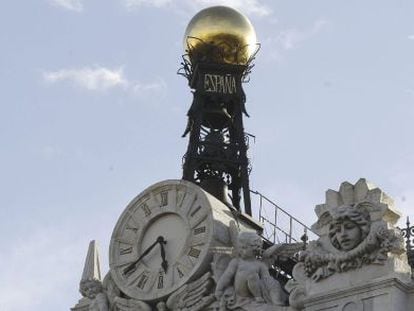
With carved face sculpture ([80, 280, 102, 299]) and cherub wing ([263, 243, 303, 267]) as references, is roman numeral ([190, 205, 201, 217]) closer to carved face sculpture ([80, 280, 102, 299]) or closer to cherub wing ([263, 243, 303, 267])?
cherub wing ([263, 243, 303, 267])

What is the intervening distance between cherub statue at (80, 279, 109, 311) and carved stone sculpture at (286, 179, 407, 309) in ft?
14.5

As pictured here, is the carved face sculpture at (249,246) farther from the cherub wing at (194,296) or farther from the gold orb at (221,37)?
the gold orb at (221,37)

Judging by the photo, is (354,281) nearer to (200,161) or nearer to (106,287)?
(106,287)

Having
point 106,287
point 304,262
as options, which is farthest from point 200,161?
point 304,262

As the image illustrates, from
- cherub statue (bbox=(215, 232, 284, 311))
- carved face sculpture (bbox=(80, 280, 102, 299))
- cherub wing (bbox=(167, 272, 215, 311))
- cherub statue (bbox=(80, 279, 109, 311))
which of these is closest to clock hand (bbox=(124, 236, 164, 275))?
cherub statue (bbox=(80, 279, 109, 311))

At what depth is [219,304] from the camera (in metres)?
28.4

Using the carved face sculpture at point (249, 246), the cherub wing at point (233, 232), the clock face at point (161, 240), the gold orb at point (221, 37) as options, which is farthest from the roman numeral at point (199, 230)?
the gold orb at point (221, 37)

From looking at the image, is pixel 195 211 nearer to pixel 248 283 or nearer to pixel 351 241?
pixel 248 283

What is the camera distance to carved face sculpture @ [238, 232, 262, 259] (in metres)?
28.4

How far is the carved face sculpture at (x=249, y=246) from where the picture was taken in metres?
28.4

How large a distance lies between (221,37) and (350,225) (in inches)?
372

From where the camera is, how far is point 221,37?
116 ft

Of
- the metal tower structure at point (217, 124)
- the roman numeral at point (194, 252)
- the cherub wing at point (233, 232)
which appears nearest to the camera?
the cherub wing at point (233, 232)

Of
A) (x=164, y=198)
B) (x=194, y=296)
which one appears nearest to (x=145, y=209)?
(x=164, y=198)
